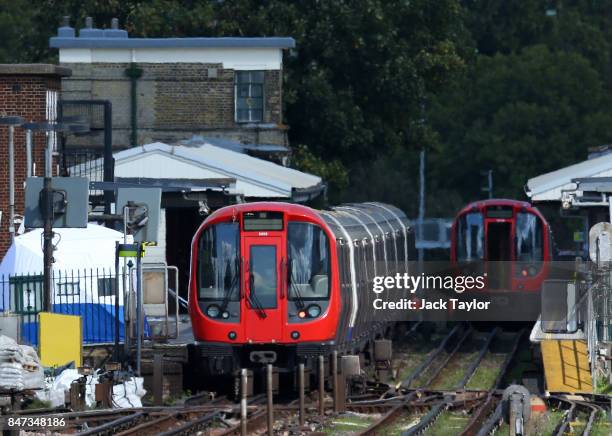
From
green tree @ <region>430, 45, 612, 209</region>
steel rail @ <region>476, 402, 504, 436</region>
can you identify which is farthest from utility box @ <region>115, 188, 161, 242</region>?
green tree @ <region>430, 45, 612, 209</region>

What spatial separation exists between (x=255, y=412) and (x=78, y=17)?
32.4 m

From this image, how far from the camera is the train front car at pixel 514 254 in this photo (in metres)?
35.4

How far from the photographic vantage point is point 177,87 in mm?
42719

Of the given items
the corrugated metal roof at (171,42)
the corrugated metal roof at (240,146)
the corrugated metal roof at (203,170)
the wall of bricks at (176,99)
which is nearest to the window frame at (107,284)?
the corrugated metal roof at (203,170)

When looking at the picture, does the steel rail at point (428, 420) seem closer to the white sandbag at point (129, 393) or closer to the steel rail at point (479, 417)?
the steel rail at point (479, 417)

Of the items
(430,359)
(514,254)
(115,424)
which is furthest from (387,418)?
(514,254)

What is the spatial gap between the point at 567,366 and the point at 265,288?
4572 mm

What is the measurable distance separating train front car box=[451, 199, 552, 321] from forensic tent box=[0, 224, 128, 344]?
10340 millimetres

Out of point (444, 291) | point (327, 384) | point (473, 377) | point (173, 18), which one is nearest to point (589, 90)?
point (173, 18)

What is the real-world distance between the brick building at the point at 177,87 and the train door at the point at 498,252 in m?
7.62

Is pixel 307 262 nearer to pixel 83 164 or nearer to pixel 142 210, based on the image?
pixel 142 210

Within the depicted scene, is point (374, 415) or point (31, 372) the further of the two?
point (374, 415)

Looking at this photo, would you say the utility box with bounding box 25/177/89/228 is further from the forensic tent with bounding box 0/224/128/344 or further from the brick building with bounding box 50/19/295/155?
the brick building with bounding box 50/19/295/155

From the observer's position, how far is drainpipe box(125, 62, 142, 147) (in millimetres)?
42656
